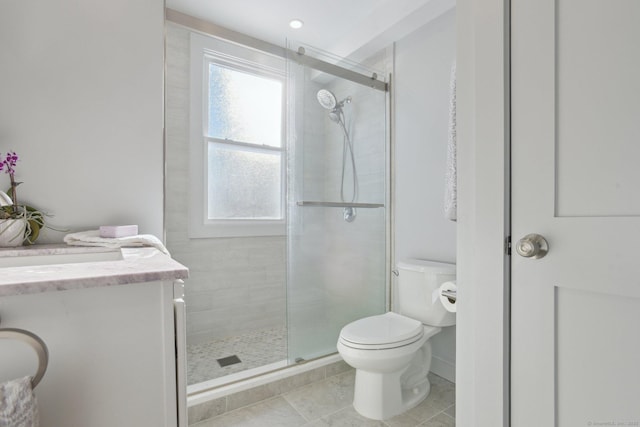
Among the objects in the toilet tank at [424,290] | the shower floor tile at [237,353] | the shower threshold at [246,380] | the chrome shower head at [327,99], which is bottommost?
the shower floor tile at [237,353]

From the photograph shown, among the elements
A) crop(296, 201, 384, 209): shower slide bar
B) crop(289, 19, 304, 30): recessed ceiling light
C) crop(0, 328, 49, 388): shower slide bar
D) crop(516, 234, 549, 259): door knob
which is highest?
crop(289, 19, 304, 30): recessed ceiling light

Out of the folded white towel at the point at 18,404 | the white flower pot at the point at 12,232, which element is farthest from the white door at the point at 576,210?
the white flower pot at the point at 12,232

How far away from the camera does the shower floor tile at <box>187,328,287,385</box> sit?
1932 millimetres

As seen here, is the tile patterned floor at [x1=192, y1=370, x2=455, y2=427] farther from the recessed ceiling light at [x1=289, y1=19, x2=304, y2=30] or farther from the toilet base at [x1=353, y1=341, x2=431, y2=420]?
the recessed ceiling light at [x1=289, y1=19, x2=304, y2=30]

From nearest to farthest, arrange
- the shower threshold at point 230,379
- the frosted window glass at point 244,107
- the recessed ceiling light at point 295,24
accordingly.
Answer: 1. the shower threshold at point 230,379
2. the recessed ceiling light at point 295,24
3. the frosted window glass at point 244,107

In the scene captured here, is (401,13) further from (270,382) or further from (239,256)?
(270,382)

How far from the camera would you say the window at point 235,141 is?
2355 mm

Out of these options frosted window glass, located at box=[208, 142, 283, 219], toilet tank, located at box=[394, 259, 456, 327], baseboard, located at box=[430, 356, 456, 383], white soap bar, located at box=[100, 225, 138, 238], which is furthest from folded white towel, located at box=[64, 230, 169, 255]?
baseboard, located at box=[430, 356, 456, 383]

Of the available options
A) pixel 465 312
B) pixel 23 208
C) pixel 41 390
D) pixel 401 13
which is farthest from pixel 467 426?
pixel 401 13

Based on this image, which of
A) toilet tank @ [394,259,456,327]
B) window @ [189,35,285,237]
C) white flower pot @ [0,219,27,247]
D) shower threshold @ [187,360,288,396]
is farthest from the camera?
window @ [189,35,285,237]

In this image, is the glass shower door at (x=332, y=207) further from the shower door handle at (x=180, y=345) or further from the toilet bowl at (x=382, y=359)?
the shower door handle at (x=180, y=345)

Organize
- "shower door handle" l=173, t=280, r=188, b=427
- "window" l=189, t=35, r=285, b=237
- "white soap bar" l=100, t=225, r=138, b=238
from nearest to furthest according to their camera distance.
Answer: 1. "shower door handle" l=173, t=280, r=188, b=427
2. "white soap bar" l=100, t=225, r=138, b=238
3. "window" l=189, t=35, r=285, b=237

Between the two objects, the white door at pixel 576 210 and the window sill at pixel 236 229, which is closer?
the white door at pixel 576 210

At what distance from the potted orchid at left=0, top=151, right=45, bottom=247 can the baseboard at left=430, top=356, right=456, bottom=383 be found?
2.26m
